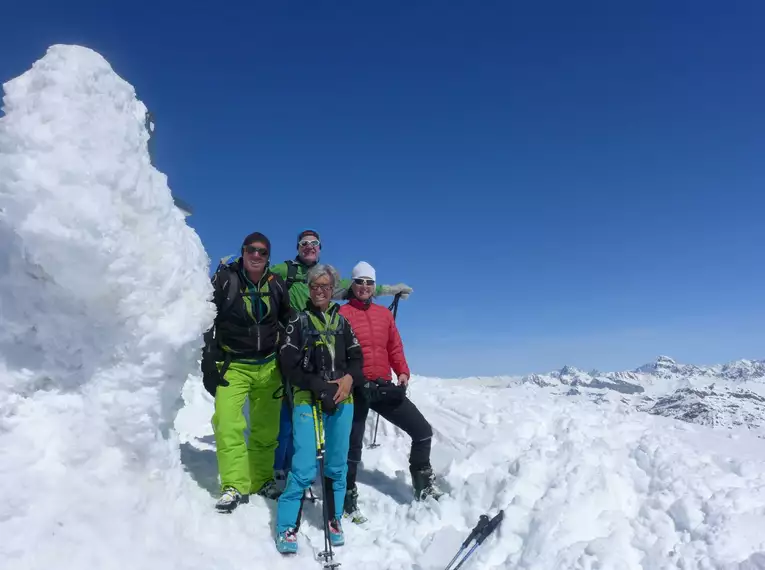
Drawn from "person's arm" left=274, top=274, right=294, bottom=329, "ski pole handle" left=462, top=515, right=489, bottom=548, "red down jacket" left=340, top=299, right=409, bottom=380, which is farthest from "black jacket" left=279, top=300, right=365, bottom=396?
"ski pole handle" left=462, top=515, right=489, bottom=548

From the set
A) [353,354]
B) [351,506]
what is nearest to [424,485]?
[351,506]

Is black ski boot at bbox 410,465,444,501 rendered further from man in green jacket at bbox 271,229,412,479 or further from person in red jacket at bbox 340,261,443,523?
man in green jacket at bbox 271,229,412,479

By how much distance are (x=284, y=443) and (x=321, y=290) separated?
2163 mm

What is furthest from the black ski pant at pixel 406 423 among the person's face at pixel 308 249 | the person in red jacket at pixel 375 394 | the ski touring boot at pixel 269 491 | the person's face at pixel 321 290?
the person's face at pixel 308 249

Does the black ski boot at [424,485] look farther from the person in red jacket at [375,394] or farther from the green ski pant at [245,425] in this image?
the green ski pant at [245,425]

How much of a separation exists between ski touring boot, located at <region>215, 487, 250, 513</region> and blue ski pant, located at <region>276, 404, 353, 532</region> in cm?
46

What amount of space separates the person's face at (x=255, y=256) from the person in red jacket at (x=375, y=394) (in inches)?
50.7

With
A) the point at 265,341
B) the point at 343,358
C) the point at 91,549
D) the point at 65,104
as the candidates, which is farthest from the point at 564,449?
the point at 65,104

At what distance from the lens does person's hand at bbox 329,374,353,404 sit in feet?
17.4

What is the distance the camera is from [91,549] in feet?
11.9

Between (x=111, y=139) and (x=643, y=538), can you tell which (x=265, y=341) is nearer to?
(x=111, y=139)

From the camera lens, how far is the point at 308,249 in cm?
697

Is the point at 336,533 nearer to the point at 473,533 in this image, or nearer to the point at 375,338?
the point at 473,533

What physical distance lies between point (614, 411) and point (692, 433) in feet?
4.13
